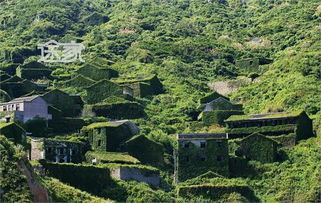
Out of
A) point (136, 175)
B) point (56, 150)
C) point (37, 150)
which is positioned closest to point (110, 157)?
point (136, 175)

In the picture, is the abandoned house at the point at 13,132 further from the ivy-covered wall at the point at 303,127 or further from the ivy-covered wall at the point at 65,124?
the ivy-covered wall at the point at 303,127

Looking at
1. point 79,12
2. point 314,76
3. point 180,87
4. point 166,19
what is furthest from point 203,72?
point 79,12

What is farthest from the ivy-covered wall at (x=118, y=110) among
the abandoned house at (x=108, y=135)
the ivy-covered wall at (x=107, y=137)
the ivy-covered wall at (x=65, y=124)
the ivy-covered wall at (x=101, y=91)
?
the ivy-covered wall at (x=107, y=137)

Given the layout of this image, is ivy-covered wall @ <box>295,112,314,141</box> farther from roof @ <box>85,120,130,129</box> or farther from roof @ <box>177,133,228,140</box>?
roof @ <box>85,120,130,129</box>

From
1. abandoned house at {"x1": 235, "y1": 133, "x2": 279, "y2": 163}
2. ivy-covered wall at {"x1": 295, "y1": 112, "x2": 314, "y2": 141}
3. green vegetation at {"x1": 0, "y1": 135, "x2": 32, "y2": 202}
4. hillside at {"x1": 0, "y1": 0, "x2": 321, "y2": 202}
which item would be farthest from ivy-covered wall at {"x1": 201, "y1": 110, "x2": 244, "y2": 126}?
green vegetation at {"x1": 0, "y1": 135, "x2": 32, "y2": 202}

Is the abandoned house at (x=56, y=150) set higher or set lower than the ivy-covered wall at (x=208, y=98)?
lower
